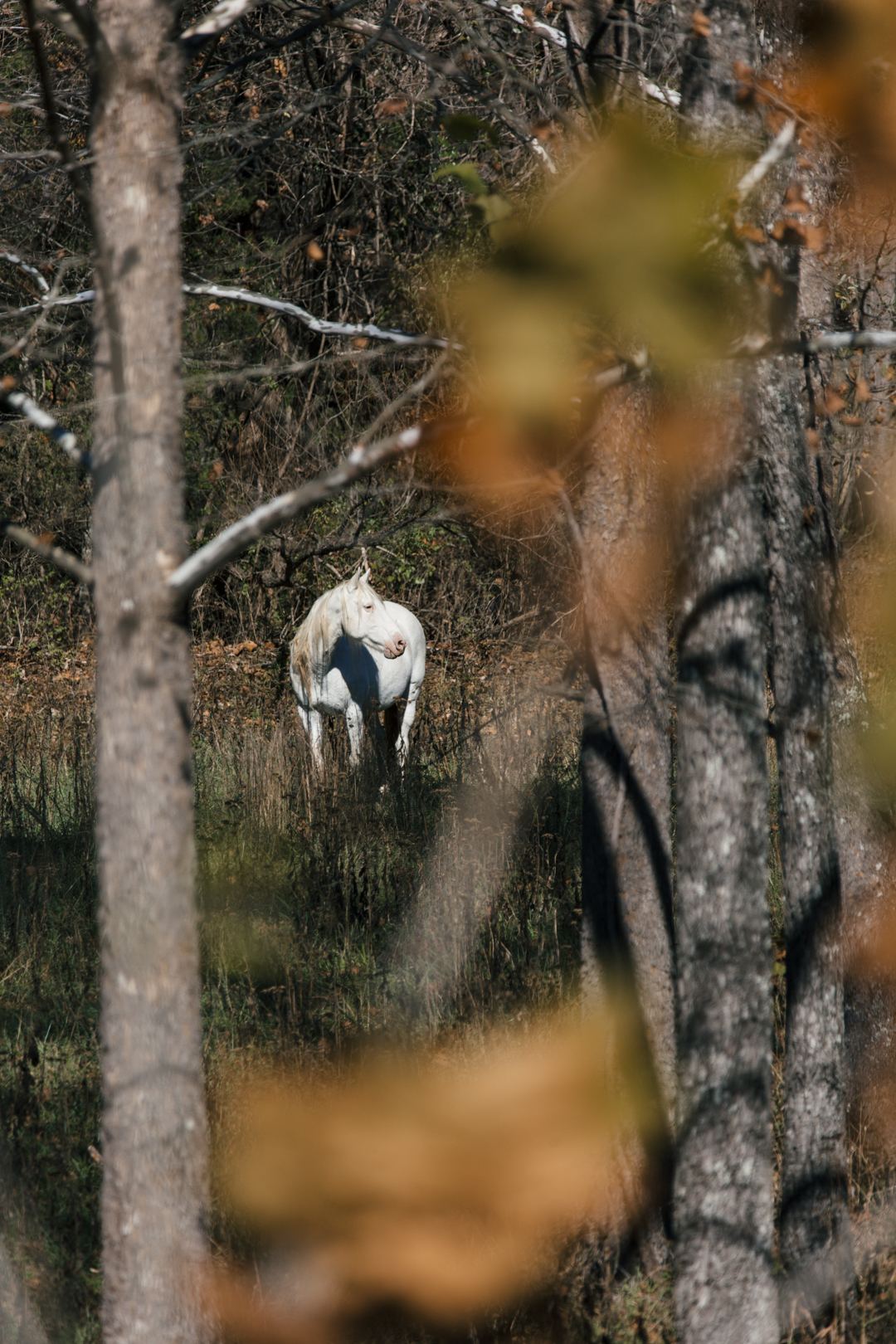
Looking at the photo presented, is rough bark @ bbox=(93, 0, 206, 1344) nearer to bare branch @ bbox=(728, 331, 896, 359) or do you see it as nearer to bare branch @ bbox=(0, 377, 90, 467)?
bare branch @ bbox=(0, 377, 90, 467)

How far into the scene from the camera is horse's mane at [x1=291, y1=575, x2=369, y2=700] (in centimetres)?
920

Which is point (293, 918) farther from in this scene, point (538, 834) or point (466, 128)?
point (466, 128)

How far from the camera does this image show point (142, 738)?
Answer: 2719 mm

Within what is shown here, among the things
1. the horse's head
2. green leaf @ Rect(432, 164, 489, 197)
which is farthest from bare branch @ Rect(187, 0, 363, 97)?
the horse's head

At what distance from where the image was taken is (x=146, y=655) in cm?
271

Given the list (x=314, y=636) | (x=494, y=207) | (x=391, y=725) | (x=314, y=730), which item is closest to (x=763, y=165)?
(x=494, y=207)

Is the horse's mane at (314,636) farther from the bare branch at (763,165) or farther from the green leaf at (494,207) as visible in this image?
the bare branch at (763,165)

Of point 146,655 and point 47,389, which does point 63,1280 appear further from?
point 47,389

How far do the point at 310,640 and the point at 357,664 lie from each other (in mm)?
510

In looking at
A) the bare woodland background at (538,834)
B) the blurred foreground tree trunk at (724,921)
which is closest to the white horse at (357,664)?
the bare woodland background at (538,834)

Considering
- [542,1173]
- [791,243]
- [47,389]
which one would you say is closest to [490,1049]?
[542,1173]

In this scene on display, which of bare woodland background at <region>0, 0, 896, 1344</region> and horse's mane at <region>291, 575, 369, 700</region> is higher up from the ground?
horse's mane at <region>291, 575, 369, 700</region>

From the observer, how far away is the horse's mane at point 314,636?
362 inches

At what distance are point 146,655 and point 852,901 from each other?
11.6 ft
